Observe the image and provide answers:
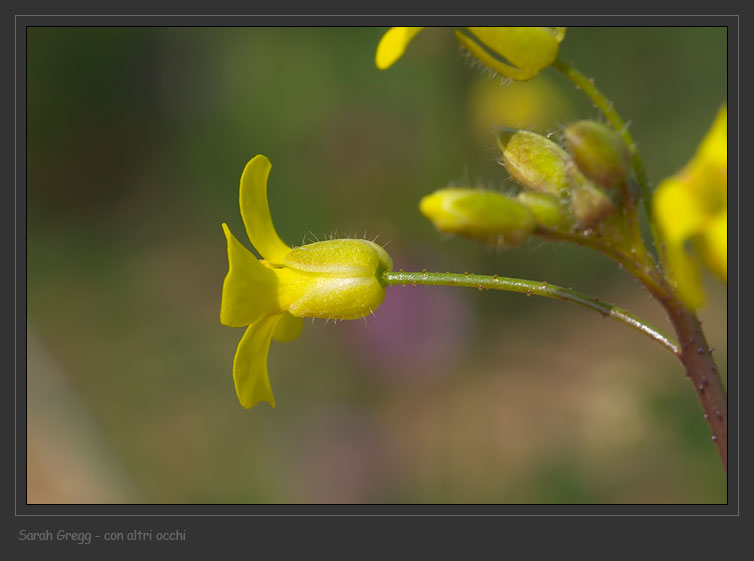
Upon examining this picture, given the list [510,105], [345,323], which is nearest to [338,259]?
[345,323]

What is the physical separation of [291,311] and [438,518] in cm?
57

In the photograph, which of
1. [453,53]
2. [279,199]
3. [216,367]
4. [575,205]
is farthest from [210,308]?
[575,205]

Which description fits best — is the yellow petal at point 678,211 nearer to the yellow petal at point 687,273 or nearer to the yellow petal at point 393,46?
the yellow petal at point 687,273

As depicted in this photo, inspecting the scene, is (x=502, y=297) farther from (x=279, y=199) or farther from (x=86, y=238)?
(x=86, y=238)

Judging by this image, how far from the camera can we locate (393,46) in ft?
4.71

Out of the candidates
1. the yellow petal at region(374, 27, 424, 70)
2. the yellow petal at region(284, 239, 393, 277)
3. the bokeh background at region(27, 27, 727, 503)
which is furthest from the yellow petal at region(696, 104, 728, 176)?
the bokeh background at region(27, 27, 727, 503)

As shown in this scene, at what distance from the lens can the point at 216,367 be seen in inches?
221

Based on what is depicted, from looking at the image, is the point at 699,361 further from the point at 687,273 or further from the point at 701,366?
the point at 687,273

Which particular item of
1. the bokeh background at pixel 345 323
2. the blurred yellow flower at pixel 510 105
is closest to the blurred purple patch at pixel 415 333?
the bokeh background at pixel 345 323

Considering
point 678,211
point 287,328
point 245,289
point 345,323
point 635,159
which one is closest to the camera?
point 678,211

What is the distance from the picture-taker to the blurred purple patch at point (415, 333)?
454 centimetres

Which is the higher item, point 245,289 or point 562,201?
point 562,201

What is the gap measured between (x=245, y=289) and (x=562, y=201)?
65 centimetres

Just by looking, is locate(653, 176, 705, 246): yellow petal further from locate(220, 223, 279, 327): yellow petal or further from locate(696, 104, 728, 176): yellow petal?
locate(220, 223, 279, 327): yellow petal
